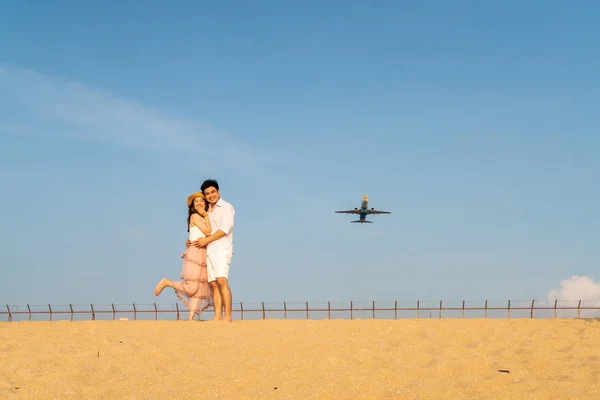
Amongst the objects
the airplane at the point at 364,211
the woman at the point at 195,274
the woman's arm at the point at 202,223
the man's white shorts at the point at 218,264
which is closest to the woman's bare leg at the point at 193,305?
the woman at the point at 195,274

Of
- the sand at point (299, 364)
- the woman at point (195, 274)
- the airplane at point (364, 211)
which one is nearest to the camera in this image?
the sand at point (299, 364)

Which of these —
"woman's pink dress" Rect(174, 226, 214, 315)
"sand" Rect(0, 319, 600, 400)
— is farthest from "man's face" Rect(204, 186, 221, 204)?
"sand" Rect(0, 319, 600, 400)

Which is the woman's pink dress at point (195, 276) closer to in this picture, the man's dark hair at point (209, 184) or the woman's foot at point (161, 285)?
the woman's foot at point (161, 285)

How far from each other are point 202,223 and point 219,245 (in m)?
0.75

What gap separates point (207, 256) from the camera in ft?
46.8

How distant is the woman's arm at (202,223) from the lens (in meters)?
14.4

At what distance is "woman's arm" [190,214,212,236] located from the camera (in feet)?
47.3

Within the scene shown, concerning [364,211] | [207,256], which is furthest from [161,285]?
[364,211]

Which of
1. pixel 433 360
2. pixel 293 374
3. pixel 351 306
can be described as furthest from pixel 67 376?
pixel 351 306

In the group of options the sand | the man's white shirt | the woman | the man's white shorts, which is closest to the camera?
the sand

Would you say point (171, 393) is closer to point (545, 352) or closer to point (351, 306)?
point (545, 352)

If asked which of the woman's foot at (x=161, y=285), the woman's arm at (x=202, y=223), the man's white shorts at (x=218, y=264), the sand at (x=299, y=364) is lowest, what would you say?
the sand at (x=299, y=364)

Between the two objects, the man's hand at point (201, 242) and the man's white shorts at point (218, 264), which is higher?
the man's hand at point (201, 242)

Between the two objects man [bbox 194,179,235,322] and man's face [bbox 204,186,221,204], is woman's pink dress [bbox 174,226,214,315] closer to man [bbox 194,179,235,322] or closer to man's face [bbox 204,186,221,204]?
man [bbox 194,179,235,322]
